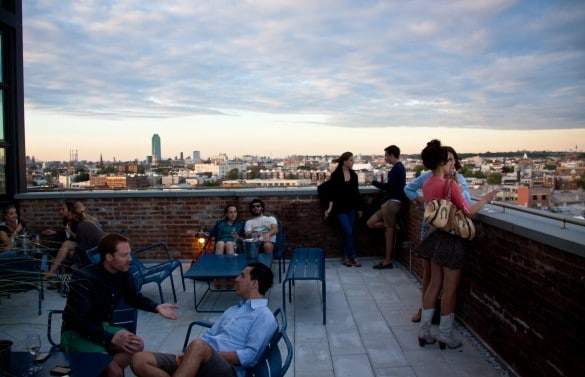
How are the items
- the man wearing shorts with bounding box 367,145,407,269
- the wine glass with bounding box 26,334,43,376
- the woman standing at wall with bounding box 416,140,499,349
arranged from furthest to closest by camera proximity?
the man wearing shorts with bounding box 367,145,407,269 < the woman standing at wall with bounding box 416,140,499,349 < the wine glass with bounding box 26,334,43,376

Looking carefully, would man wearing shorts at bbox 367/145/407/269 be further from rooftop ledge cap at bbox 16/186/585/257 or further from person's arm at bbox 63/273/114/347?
person's arm at bbox 63/273/114/347

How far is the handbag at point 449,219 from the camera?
3438 mm

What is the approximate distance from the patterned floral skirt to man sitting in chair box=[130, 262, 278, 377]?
1566 millimetres

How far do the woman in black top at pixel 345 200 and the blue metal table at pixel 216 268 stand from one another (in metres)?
1.59

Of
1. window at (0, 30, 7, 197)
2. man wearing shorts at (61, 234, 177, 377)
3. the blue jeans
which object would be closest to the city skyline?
window at (0, 30, 7, 197)

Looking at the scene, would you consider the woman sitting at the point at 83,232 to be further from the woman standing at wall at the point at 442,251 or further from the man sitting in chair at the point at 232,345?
the woman standing at wall at the point at 442,251

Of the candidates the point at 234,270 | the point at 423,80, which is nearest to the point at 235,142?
the point at 423,80

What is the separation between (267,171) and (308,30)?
458cm

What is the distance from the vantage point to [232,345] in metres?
2.67

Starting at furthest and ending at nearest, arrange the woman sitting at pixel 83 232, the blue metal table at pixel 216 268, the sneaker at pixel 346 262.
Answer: the sneaker at pixel 346 262, the woman sitting at pixel 83 232, the blue metal table at pixel 216 268

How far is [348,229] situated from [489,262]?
3.13 m

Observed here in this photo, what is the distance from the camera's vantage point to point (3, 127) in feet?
23.9

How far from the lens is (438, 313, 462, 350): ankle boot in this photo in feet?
12.2

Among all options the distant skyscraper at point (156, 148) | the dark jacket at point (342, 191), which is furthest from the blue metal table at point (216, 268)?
the distant skyscraper at point (156, 148)
